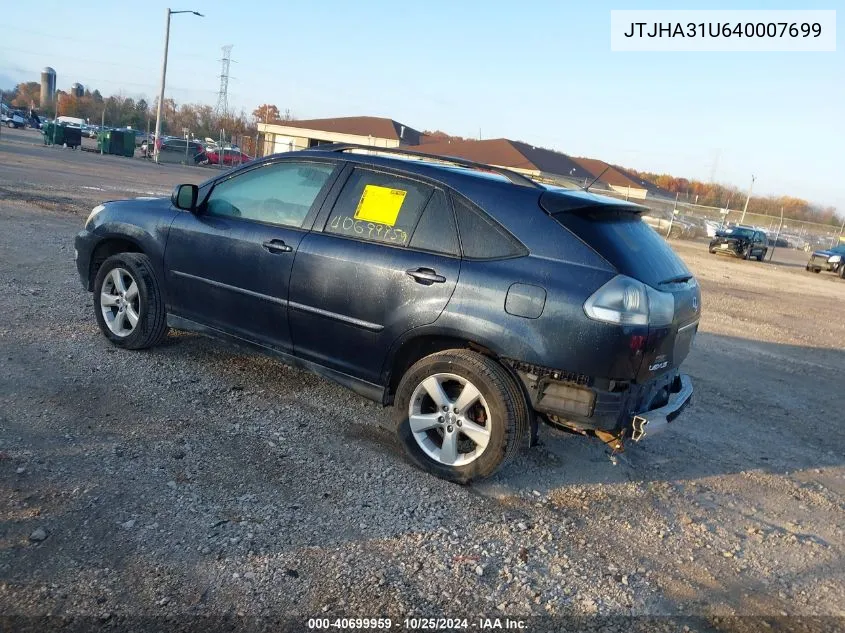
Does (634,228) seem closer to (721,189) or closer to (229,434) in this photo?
(229,434)

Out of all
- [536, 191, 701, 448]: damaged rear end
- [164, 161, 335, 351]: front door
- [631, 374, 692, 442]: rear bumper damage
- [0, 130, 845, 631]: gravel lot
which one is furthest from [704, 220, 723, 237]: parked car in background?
[164, 161, 335, 351]: front door

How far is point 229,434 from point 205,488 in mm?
689

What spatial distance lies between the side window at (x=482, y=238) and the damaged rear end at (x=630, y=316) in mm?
285

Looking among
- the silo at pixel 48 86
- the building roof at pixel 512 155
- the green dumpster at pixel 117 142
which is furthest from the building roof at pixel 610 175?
the silo at pixel 48 86

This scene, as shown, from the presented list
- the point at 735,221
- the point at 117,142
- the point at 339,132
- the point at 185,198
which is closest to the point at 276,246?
the point at 185,198

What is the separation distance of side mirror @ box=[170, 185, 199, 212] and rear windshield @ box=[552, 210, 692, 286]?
267 cm

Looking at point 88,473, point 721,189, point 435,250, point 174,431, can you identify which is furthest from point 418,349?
point 721,189

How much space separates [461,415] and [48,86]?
392 feet

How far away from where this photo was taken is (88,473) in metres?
3.54

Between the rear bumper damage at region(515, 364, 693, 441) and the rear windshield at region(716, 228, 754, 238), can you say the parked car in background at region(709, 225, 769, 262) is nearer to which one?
the rear windshield at region(716, 228, 754, 238)

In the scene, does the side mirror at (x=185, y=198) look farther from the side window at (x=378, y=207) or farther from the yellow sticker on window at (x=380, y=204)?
the yellow sticker on window at (x=380, y=204)

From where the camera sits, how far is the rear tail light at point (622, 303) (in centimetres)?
354

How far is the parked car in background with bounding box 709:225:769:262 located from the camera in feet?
88.3

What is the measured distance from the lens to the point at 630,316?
11.7 feet
